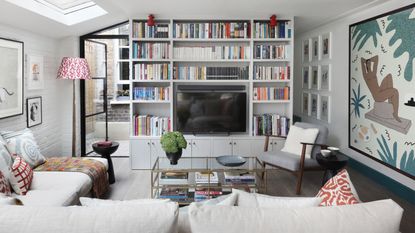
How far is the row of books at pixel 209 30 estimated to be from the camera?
17.7 ft

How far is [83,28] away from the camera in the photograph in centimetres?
550

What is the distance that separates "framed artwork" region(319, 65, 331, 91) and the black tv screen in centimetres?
150

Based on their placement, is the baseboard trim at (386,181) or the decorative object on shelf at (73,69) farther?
the decorative object on shelf at (73,69)

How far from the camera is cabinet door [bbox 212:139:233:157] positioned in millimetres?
5473

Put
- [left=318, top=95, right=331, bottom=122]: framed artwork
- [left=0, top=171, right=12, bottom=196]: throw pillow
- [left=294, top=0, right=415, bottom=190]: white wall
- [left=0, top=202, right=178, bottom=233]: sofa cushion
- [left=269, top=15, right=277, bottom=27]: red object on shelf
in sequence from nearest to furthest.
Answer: [left=0, top=202, right=178, bottom=233]: sofa cushion < [left=0, top=171, right=12, bottom=196]: throw pillow < [left=294, top=0, right=415, bottom=190]: white wall < [left=269, top=15, right=277, bottom=27]: red object on shelf < [left=318, top=95, right=331, bottom=122]: framed artwork

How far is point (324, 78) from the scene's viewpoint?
19.8 feet

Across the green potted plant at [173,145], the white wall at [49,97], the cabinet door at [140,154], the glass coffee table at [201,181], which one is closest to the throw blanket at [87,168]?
the glass coffee table at [201,181]

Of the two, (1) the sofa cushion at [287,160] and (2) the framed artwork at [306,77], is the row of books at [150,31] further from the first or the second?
(2) the framed artwork at [306,77]

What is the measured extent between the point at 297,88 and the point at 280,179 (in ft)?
10.2

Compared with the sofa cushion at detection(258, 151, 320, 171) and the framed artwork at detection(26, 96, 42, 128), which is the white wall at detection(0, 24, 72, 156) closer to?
Answer: the framed artwork at detection(26, 96, 42, 128)

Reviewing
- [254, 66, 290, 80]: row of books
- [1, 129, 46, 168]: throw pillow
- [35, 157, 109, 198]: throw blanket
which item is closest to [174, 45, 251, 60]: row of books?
[254, 66, 290, 80]: row of books

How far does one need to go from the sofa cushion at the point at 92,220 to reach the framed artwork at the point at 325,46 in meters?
5.06

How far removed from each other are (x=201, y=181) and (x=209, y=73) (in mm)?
2347

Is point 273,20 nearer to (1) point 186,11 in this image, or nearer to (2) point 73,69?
(1) point 186,11
